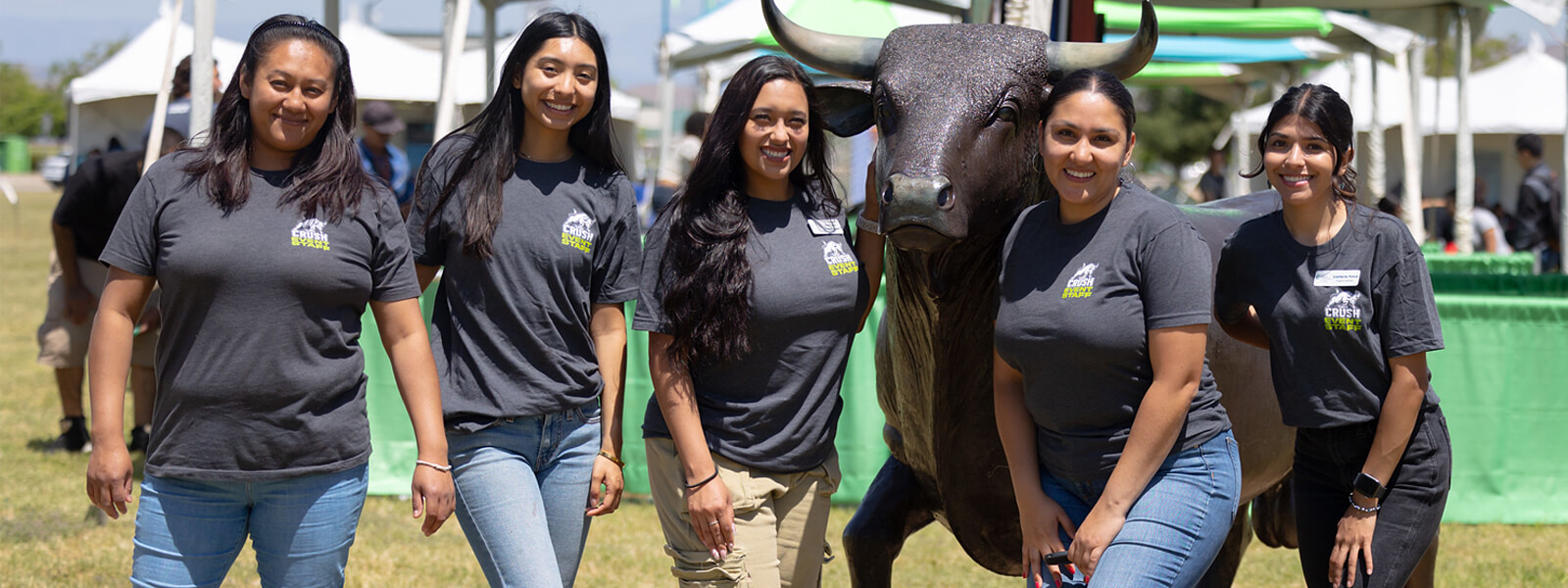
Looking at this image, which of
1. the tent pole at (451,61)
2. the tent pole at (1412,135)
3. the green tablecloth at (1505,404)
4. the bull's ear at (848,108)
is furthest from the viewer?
the tent pole at (1412,135)

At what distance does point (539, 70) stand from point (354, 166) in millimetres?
496

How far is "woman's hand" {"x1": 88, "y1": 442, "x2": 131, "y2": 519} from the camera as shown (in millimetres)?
2729

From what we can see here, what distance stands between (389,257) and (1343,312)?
2.25m

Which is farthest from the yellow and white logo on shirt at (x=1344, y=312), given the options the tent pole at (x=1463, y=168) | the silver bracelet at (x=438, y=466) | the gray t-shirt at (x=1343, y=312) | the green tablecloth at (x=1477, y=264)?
the tent pole at (x=1463, y=168)

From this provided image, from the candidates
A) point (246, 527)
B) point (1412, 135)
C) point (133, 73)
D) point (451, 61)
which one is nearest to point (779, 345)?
point (246, 527)

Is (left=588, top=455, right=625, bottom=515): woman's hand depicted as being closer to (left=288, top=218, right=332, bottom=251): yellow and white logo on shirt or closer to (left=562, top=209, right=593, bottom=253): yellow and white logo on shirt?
(left=562, top=209, right=593, bottom=253): yellow and white logo on shirt

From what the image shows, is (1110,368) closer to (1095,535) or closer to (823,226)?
(1095,535)

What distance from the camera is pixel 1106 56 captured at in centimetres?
334

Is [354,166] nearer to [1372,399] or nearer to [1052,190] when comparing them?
[1052,190]

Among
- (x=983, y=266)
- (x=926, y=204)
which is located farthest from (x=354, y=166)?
(x=983, y=266)

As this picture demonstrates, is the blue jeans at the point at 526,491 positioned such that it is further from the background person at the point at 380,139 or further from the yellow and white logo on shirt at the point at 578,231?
the background person at the point at 380,139

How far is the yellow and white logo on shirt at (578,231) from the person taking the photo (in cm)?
310

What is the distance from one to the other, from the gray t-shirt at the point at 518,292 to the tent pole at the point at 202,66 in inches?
123

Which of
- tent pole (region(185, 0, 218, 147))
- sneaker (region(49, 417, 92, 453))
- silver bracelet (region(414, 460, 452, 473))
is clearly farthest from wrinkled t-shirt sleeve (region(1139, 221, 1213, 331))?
sneaker (region(49, 417, 92, 453))
